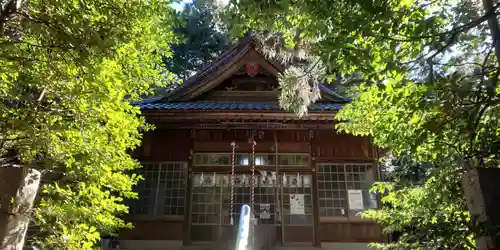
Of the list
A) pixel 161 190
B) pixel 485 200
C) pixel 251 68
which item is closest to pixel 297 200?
pixel 161 190

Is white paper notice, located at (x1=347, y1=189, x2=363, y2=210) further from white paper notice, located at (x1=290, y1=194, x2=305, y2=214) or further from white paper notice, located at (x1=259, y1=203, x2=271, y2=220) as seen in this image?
white paper notice, located at (x1=259, y1=203, x2=271, y2=220)

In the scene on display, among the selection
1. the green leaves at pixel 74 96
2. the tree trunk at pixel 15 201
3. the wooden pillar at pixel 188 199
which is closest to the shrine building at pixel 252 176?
the wooden pillar at pixel 188 199

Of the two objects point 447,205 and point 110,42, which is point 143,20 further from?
point 447,205

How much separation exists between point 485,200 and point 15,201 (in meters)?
3.29

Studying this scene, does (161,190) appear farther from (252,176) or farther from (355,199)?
(355,199)

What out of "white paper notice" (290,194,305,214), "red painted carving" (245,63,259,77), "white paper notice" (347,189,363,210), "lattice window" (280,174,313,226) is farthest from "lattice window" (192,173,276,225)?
"red painted carving" (245,63,259,77)

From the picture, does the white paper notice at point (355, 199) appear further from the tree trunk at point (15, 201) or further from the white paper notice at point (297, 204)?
the tree trunk at point (15, 201)

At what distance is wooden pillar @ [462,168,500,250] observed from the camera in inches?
75.4

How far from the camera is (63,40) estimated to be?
2.13 metres

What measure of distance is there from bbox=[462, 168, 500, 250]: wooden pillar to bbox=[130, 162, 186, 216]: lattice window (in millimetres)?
6509

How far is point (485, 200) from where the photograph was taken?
200cm

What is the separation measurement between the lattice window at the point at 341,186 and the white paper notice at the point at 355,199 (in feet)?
0.21

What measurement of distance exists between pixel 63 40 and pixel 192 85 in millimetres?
6602

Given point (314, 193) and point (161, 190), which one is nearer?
point (314, 193)
